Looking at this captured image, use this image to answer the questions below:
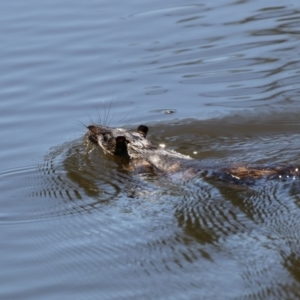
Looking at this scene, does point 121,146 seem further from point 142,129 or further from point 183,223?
point 183,223

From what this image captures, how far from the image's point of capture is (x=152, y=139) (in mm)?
9539

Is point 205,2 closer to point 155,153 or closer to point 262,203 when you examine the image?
point 155,153

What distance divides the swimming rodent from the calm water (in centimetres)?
11

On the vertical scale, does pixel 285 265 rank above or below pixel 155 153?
below

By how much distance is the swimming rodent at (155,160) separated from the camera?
7766 millimetres

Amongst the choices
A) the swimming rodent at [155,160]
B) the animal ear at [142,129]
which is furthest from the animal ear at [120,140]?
the animal ear at [142,129]

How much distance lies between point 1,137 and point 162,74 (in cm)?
222

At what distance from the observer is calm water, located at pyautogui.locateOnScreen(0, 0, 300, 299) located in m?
6.61

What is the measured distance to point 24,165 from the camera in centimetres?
909

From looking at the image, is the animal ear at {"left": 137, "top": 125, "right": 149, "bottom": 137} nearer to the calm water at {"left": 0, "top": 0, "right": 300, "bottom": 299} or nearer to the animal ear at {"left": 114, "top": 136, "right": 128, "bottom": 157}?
the animal ear at {"left": 114, "top": 136, "right": 128, "bottom": 157}

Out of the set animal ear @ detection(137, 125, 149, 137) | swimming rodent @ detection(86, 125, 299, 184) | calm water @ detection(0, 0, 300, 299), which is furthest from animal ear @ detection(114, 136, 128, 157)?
animal ear @ detection(137, 125, 149, 137)

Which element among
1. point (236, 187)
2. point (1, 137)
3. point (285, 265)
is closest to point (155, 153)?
point (236, 187)

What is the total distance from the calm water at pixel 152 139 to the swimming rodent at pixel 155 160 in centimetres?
11

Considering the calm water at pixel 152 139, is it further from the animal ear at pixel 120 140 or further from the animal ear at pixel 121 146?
the animal ear at pixel 120 140
